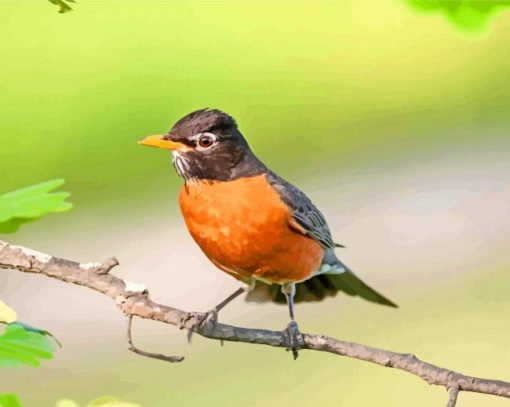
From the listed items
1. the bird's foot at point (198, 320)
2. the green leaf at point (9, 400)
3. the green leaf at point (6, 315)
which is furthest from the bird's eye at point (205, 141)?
the green leaf at point (9, 400)

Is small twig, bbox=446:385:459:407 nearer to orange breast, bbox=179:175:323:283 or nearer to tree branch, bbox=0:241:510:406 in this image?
tree branch, bbox=0:241:510:406

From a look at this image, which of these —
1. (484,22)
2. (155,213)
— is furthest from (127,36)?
(484,22)

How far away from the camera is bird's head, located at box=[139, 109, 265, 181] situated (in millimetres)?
1667

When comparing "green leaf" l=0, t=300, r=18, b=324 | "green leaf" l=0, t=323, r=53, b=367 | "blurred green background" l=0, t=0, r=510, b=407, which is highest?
"blurred green background" l=0, t=0, r=510, b=407

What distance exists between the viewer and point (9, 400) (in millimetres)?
1340

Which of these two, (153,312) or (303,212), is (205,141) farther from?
(303,212)

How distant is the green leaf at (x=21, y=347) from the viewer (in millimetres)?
1300

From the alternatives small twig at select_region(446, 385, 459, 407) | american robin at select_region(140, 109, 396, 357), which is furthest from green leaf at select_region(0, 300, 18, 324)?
small twig at select_region(446, 385, 459, 407)

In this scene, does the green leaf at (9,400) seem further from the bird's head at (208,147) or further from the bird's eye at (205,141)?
the bird's eye at (205,141)

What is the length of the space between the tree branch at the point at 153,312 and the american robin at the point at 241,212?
0.53ft

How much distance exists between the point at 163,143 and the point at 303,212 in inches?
27.7

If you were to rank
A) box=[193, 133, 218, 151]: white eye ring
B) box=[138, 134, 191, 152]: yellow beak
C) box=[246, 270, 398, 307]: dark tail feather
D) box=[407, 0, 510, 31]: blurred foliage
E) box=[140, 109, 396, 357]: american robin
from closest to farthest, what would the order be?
box=[407, 0, 510, 31]: blurred foliage, box=[138, 134, 191, 152]: yellow beak, box=[193, 133, 218, 151]: white eye ring, box=[140, 109, 396, 357]: american robin, box=[246, 270, 398, 307]: dark tail feather

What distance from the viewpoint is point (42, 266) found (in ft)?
5.71

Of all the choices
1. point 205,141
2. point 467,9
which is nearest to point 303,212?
point 205,141
